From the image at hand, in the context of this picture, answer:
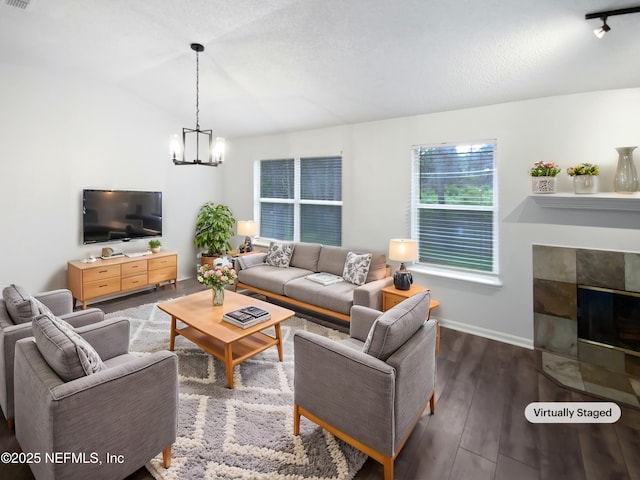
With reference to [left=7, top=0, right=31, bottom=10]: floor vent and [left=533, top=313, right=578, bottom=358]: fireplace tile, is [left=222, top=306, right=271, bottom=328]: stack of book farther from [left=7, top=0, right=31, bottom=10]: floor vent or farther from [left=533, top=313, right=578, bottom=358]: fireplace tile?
[left=7, top=0, right=31, bottom=10]: floor vent

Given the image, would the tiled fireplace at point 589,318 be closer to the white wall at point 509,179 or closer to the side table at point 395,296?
the white wall at point 509,179

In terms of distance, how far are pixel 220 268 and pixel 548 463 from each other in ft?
9.49

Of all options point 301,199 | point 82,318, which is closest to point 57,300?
point 82,318

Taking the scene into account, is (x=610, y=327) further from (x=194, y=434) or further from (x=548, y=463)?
(x=194, y=434)

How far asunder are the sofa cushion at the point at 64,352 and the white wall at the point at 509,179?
11.5 feet

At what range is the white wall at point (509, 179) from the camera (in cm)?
296

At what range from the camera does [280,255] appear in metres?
5.09

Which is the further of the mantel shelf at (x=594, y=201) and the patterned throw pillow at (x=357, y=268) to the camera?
the patterned throw pillow at (x=357, y=268)

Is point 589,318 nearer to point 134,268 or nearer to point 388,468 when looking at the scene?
point 388,468

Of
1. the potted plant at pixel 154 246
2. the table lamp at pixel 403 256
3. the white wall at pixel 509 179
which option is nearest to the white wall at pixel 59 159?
the potted plant at pixel 154 246

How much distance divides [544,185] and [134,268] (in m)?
5.18

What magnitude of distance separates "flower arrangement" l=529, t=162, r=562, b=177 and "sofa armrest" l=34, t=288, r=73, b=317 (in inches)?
175

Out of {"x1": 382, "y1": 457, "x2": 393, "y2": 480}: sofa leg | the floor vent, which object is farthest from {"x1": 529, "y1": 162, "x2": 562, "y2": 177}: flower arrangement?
the floor vent

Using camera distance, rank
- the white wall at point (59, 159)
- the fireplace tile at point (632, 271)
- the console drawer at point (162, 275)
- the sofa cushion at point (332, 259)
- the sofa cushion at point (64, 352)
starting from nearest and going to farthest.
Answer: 1. the sofa cushion at point (64, 352)
2. the fireplace tile at point (632, 271)
3. the white wall at point (59, 159)
4. the sofa cushion at point (332, 259)
5. the console drawer at point (162, 275)
